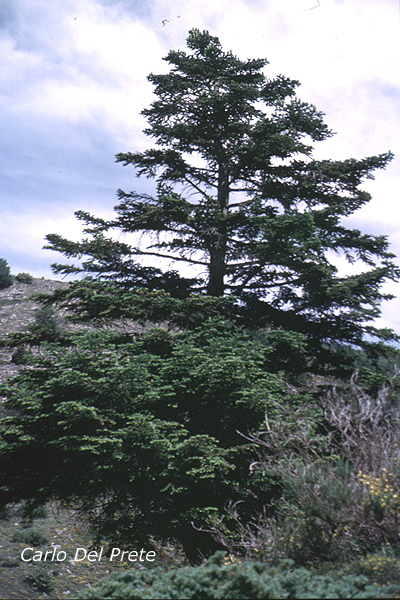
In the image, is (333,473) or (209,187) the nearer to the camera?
(333,473)

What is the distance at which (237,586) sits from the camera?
175 inches

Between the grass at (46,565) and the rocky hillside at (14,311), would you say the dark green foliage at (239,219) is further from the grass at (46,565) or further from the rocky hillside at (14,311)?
the rocky hillside at (14,311)

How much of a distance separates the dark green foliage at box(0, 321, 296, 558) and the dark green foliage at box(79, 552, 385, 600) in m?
3.33

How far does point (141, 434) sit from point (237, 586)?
426 cm

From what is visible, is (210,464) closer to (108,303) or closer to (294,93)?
(108,303)

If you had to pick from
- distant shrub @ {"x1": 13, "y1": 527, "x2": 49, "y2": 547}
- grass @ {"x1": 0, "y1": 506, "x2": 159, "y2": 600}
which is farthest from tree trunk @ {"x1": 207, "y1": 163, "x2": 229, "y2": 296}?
distant shrub @ {"x1": 13, "y1": 527, "x2": 49, "y2": 547}

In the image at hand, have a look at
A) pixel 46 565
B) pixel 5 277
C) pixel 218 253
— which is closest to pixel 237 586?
pixel 218 253

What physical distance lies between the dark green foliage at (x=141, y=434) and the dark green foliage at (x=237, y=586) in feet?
10.9

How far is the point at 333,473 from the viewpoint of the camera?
682cm

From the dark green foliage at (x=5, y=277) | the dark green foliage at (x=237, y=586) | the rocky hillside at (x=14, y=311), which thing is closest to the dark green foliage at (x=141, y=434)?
the dark green foliage at (x=237, y=586)

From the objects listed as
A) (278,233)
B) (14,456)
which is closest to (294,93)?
(278,233)

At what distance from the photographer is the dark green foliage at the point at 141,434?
8633mm

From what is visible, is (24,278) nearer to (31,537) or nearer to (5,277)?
(5,277)

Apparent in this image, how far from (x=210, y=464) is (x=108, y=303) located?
187 inches
